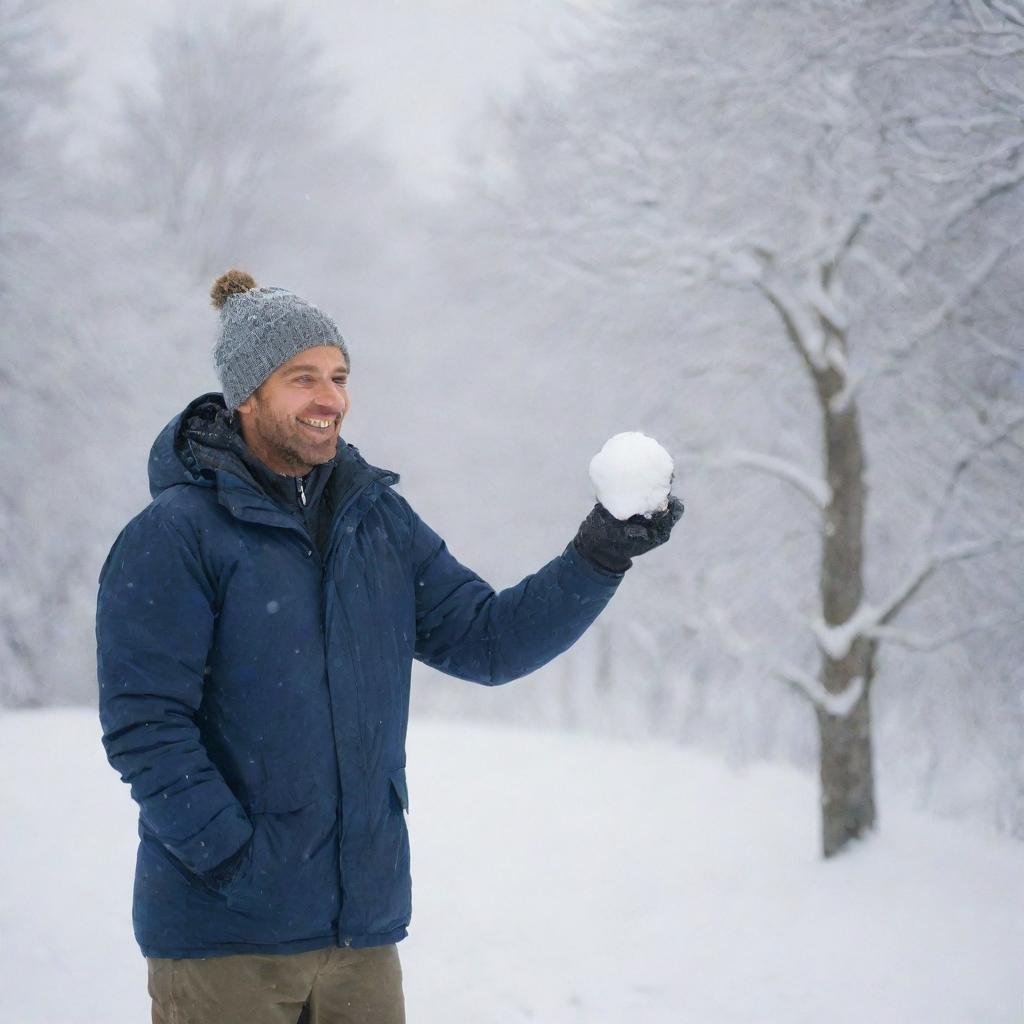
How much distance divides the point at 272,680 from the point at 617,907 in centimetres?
486

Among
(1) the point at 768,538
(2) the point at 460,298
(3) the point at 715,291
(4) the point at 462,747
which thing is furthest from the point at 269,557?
(2) the point at 460,298

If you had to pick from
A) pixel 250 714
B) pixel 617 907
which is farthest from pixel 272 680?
pixel 617 907

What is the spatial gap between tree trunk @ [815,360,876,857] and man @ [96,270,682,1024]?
4763 mm

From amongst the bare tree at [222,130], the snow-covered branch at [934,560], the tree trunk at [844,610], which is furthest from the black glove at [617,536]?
the bare tree at [222,130]

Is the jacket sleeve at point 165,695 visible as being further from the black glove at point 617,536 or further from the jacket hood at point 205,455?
the black glove at point 617,536

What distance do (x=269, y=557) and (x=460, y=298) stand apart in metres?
10.6

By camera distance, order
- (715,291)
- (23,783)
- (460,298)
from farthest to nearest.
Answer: (460,298) < (23,783) < (715,291)

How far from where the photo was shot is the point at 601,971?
5.27 metres

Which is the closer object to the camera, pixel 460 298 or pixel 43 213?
pixel 43 213

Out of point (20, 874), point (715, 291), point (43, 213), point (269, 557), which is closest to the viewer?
point (269, 557)

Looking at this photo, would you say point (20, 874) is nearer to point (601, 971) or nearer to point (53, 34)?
point (601, 971)

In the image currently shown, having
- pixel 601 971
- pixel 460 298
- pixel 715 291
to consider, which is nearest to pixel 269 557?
pixel 601 971

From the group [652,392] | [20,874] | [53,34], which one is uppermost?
[53,34]

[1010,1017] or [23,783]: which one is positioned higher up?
[23,783]
